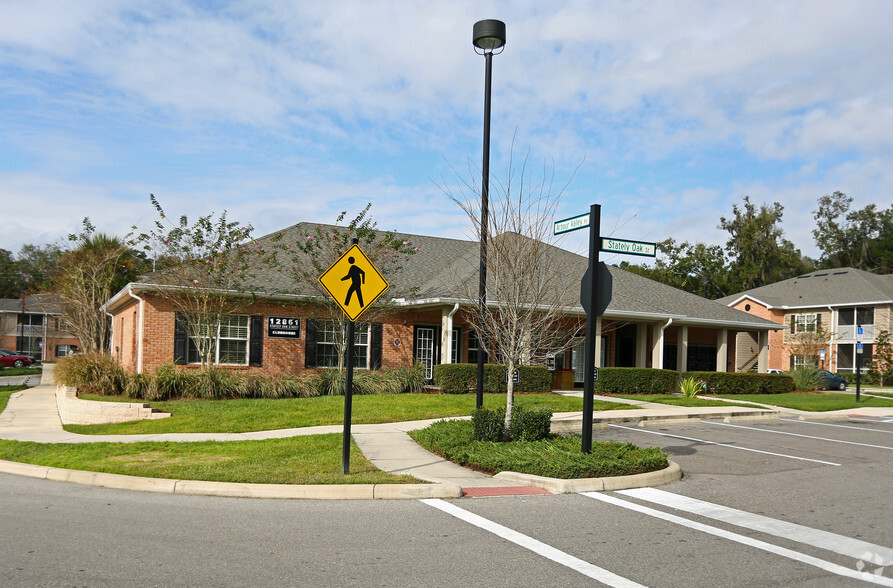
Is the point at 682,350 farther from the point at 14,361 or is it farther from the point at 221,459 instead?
the point at 14,361

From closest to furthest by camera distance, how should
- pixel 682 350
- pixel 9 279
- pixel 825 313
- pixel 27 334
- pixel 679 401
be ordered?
pixel 679 401 → pixel 682 350 → pixel 825 313 → pixel 27 334 → pixel 9 279

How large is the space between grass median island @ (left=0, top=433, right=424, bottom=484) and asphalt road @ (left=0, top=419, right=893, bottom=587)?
23.5 inches

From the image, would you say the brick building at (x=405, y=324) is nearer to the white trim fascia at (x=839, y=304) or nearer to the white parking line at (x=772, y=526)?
the white parking line at (x=772, y=526)

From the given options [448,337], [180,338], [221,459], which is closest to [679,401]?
[448,337]

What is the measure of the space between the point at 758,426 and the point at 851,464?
5.43m

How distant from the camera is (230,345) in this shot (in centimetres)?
2016

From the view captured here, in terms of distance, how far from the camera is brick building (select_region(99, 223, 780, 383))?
19.5m

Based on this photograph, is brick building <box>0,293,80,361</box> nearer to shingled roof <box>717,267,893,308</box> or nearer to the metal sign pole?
shingled roof <box>717,267,893,308</box>

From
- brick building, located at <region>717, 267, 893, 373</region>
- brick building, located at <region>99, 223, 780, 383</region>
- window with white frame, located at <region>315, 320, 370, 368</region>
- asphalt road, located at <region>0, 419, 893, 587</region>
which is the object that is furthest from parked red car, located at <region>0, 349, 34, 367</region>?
brick building, located at <region>717, 267, 893, 373</region>

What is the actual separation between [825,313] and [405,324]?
36.5 m

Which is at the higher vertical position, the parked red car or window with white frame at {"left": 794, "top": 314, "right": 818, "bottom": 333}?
window with white frame at {"left": 794, "top": 314, "right": 818, "bottom": 333}

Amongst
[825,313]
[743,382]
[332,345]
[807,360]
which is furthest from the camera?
[825,313]

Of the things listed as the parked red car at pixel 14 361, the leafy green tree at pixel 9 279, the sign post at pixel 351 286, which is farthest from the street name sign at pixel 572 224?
the leafy green tree at pixel 9 279

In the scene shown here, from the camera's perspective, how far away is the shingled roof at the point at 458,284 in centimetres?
2075
